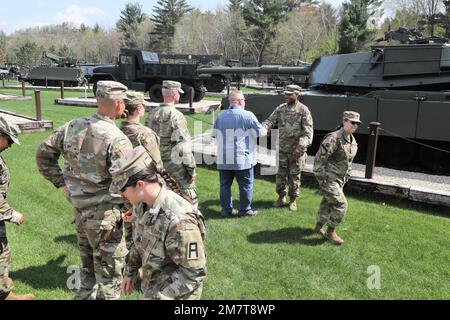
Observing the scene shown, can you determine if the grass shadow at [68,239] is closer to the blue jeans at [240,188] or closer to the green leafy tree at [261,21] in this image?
the blue jeans at [240,188]

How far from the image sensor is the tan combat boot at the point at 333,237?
18.7ft

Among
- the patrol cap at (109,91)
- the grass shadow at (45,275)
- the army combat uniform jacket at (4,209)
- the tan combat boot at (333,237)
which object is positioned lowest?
the grass shadow at (45,275)

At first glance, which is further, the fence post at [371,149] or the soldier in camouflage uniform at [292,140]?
the fence post at [371,149]

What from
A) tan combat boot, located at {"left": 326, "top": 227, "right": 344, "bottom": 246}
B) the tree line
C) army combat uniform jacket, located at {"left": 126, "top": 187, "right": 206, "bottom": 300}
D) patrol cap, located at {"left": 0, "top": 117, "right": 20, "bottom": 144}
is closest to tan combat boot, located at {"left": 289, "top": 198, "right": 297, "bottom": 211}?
tan combat boot, located at {"left": 326, "top": 227, "right": 344, "bottom": 246}

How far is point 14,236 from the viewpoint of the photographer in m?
5.73

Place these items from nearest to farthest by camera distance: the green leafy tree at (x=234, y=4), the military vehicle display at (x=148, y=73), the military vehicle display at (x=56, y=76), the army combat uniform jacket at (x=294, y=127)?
the army combat uniform jacket at (x=294, y=127)
the military vehicle display at (x=148, y=73)
the military vehicle display at (x=56, y=76)
the green leafy tree at (x=234, y=4)

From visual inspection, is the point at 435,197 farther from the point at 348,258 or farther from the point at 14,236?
the point at 14,236

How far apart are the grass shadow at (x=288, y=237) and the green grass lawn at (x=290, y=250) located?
13mm

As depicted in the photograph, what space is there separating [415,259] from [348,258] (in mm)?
788

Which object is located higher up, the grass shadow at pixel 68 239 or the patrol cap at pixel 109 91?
the patrol cap at pixel 109 91

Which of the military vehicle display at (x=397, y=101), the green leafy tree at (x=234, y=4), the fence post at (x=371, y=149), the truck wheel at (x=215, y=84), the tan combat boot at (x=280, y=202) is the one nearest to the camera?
the tan combat boot at (x=280, y=202)

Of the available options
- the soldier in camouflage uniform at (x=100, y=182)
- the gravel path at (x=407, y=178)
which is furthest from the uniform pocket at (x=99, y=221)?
the gravel path at (x=407, y=178)
